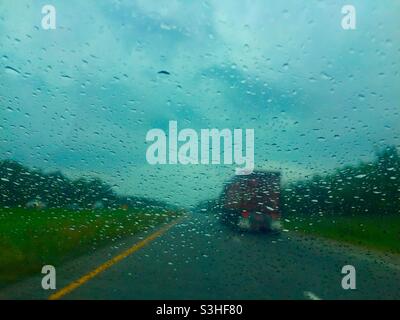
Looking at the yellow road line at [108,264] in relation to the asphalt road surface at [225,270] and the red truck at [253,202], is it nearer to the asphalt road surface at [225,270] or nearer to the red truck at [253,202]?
the asphalt road surface at [225,270]

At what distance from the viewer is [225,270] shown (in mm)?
8164

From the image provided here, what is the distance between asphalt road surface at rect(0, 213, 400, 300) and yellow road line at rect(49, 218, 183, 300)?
0.29 ft

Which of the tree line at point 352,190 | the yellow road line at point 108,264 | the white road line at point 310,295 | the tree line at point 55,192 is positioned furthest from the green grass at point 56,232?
the white road line at point 310,295

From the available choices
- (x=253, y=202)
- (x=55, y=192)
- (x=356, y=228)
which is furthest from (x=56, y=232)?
(x=356, y=228)

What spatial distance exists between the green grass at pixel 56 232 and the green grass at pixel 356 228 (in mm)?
2178

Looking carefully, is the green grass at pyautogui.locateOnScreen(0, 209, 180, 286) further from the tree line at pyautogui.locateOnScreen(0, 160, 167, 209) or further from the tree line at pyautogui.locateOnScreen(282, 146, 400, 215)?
the tree line at pyautogui.locateOnScreen(282, 146, 400, 215)

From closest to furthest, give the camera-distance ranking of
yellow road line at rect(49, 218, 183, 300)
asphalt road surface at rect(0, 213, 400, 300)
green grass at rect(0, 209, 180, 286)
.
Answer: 1. asphalt road surface at rect(0, 213, 400, 300)
2. yellow road line at rect(49, 218, 183, 300)
3. green grass at rect(0, 209, 180, 286)

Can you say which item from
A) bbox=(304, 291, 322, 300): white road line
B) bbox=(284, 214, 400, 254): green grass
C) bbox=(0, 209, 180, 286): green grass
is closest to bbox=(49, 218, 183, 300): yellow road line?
bbox=(0, 209, 180, 286): green grass

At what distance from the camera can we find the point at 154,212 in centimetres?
931

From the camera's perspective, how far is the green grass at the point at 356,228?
862 centimetres

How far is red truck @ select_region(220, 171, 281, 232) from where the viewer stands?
30.4ft
